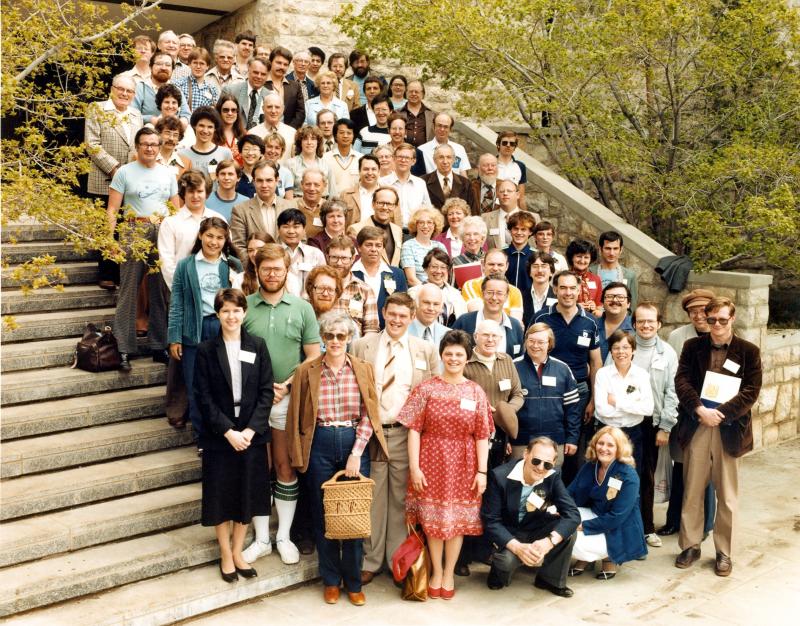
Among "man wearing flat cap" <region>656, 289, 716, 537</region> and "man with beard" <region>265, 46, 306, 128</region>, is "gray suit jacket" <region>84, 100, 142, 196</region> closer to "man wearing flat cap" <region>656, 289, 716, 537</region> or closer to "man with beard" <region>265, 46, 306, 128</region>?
"man with beard" <region>265, 46, 306, 128</region>

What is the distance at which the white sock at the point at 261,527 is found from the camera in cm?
570

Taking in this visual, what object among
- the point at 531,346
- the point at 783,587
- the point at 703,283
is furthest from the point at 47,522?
the point at 703,283

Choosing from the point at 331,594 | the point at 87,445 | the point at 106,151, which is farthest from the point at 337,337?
the point at 106,151

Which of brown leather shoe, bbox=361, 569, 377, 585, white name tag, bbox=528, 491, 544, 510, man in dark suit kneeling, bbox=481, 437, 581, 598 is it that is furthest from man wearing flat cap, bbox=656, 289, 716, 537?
brown leather shoe, bbox=361, 569, 377, 585

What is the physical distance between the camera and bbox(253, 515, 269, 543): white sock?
5.70m

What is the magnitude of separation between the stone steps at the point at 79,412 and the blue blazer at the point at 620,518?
10.4 ft

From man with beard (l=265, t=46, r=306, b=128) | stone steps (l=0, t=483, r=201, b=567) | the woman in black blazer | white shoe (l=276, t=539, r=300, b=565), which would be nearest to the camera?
stone steps (l=0, t=483, r=201, b=567)

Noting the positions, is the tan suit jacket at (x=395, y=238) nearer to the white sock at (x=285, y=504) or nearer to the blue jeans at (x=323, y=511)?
the blue jeans at (x=323, y=511)

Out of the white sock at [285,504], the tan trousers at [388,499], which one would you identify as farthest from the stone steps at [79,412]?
the tan trousers at [388,499]

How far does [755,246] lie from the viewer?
856 cm

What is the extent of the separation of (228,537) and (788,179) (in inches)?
248

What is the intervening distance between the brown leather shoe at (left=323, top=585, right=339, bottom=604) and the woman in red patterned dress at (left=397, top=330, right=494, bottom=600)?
583 millimetres

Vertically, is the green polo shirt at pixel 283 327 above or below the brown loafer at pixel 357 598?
above

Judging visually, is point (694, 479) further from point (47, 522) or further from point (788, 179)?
point (47, 522)
